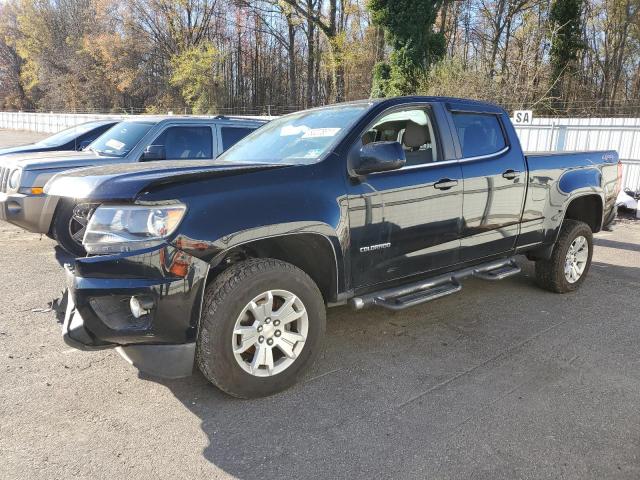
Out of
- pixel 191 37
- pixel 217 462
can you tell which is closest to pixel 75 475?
pixel 217 462

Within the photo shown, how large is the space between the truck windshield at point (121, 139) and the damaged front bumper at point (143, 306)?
4.49 metres

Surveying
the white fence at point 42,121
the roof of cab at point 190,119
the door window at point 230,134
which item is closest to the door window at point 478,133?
the roof of cab at point 190,119

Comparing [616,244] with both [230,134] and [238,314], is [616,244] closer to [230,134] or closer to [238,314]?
[230,134]

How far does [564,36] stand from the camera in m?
22.8

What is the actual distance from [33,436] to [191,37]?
4743 centimetres

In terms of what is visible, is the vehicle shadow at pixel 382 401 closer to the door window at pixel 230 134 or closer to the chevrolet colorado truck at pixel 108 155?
the chevrolet colorado truck at pixel 108 155

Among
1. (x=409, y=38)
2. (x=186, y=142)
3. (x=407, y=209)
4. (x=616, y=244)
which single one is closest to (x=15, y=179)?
(x=186, y=142)

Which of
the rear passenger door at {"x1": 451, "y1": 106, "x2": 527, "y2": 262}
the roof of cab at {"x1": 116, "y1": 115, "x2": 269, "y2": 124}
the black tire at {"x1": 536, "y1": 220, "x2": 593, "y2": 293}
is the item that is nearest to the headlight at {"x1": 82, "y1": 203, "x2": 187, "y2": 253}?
the rear passenger door at {"x1": 451, "y1": 106, "x2": 527, "y2": 262}

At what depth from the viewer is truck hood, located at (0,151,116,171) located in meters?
6.34

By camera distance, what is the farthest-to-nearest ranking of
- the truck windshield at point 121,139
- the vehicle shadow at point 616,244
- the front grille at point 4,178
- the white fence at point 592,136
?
the white fence at point 592,136
the vehicle shadow at point 616,244
the truck windshield at point 121,139
the front grille at point 4,178

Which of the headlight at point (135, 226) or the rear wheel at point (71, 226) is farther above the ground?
the headlight at point (135, 226)

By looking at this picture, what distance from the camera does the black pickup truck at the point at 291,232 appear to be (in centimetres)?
278

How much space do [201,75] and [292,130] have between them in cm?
3874

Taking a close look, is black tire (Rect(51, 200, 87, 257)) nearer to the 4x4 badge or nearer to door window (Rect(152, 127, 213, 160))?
door window (Rect(152, 127, 213, 160))
